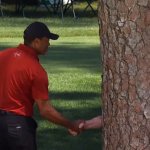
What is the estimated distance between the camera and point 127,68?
169 inches

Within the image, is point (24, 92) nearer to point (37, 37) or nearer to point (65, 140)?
point (37, 37)

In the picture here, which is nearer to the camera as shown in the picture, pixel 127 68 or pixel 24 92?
pixel 127 68

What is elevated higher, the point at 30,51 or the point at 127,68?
the point at 127,68

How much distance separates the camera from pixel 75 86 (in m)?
15.4

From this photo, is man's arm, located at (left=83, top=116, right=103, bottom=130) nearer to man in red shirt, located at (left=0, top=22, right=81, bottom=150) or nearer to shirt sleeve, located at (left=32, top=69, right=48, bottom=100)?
man in red shirt, located at (left=0, top=22, right=81, bottom=150)

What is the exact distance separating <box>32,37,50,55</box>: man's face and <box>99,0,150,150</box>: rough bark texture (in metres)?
2.38

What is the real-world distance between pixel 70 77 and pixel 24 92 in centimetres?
992

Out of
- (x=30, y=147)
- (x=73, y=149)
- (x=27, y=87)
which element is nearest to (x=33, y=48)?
(x=27, y=87)

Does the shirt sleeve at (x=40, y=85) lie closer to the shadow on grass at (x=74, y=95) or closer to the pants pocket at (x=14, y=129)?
the pants pocket at (x=14, y=129)

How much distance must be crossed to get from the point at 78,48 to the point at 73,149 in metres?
12.5

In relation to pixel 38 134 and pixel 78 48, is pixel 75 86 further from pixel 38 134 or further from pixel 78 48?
pixel 78 48

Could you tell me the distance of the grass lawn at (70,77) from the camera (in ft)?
34.1

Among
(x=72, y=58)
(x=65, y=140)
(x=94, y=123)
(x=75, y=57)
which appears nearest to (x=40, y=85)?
(x=94, y=123)

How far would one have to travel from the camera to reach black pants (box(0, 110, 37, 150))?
22.0ft
